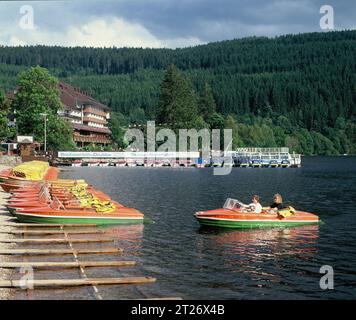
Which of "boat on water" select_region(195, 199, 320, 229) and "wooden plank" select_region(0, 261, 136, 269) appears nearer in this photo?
"wooden plank" select_region(0, 261, 136, 269)

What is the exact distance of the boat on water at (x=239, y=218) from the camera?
1331 inches

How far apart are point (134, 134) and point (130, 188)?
386ft

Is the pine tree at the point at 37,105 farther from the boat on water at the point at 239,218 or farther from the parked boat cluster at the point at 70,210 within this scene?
the boat on water at the point at 239,218

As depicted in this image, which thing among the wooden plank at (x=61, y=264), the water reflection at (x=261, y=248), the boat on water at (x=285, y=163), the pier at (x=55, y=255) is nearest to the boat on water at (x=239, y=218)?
the water reflection at (x=261, y=248)

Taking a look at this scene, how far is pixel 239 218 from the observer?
33938 millimetres

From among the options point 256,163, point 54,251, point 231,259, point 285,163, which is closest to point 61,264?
point 54,251

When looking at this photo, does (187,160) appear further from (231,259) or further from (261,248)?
(231,259)

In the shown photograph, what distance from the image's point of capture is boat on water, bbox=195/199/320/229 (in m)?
33.8

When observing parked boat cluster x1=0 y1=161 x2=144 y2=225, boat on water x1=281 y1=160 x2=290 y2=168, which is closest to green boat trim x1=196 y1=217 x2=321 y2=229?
parked boat cluster x1=0 y1=161 x2=144 y2=225

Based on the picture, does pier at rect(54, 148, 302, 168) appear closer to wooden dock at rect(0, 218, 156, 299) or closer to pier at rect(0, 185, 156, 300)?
wooden dock at rect(0, 218, 156, 299)

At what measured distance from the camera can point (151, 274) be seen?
71.8ft

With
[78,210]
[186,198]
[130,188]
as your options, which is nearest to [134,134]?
[130,188]

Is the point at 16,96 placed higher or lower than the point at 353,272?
higher

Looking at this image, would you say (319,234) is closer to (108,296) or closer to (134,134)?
(108,296)
